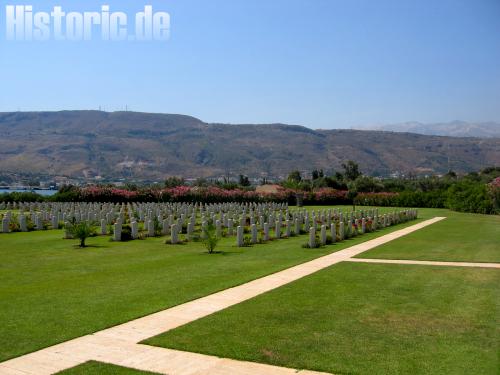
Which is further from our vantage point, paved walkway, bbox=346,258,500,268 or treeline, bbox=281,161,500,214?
treeline, bbox=281,161,500,214

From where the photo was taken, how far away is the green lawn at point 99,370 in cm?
690

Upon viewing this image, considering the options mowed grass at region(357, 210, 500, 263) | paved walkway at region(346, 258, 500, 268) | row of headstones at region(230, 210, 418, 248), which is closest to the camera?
paved walkway at region(346, 258, 500, 268)

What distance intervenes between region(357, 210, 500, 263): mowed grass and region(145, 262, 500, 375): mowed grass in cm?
454

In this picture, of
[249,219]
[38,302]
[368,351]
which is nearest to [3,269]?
[38,302]

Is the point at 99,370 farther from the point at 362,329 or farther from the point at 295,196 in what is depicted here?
the point at 295,196

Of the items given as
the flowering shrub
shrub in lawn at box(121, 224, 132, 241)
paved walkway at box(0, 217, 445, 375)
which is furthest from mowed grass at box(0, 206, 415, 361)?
the flowering shrub

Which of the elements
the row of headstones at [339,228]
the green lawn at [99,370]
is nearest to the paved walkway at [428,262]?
the row of headstones at [339,228]

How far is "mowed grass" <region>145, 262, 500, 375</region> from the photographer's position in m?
7.39

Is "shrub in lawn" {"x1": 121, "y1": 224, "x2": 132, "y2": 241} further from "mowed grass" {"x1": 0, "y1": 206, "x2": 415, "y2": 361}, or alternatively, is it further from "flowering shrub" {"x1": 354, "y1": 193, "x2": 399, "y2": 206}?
"flowering shrub" {"x1": 354, "y1": 193, "x2": 399, "y2": 206}

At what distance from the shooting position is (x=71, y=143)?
169875 millimetres

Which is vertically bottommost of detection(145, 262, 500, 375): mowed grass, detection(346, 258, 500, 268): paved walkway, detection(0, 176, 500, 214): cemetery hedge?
detection(346, 258, 500, 268): paved walkway

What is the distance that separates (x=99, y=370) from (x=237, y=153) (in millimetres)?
158387

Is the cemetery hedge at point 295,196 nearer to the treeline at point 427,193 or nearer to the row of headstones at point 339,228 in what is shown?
the treeline at point 427,193

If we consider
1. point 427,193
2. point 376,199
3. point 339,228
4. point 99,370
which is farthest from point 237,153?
point 99,370
